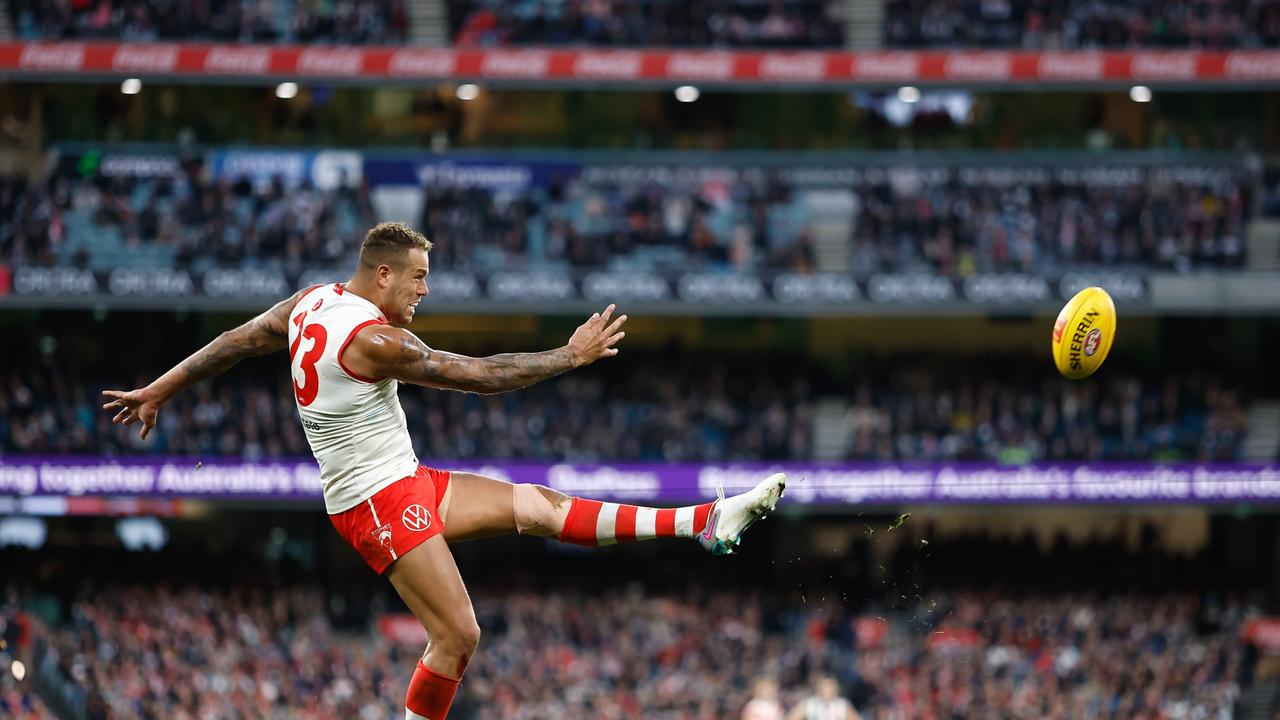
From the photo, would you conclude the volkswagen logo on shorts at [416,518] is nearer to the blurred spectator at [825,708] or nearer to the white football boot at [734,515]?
the white football boot at [734,515]

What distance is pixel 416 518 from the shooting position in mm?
7570

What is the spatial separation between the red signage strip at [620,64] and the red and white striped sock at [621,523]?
22426 millimetres

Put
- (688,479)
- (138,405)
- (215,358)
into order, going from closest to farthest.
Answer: (215,358)
(138,405)
(688,479)

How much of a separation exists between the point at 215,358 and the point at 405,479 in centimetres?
122

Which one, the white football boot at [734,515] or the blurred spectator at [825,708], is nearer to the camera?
the white football boot at [734,515]

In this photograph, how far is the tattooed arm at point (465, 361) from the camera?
23.3 feet

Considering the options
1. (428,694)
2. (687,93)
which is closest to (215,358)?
(428,694)

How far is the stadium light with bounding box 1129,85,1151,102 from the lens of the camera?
29.8 m

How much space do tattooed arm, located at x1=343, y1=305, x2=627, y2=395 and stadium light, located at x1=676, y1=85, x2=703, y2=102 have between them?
23.0 metres

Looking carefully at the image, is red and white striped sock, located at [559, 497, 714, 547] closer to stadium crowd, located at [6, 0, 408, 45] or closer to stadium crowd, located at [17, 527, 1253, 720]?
stadium crowd, located at [17, 527, 1253, 720]

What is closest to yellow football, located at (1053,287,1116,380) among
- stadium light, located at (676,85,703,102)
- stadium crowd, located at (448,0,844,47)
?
stadium light, located at (676,85,703,102)

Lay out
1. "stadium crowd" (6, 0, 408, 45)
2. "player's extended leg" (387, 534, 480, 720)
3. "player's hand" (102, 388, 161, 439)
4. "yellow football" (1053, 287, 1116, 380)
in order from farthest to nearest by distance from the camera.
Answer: "stadium crowd" (6, 0, 408, 45), "yellow football" (1053, 287, 1116, 380), "player's hand" (102, 388, 161, 439), "player's extended leg" (387, 534, 480, 720)

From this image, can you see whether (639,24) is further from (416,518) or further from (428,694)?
(428,694)

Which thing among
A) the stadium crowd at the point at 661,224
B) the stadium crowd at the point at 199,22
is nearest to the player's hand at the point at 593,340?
the stadium crowd at the point at 661,224
